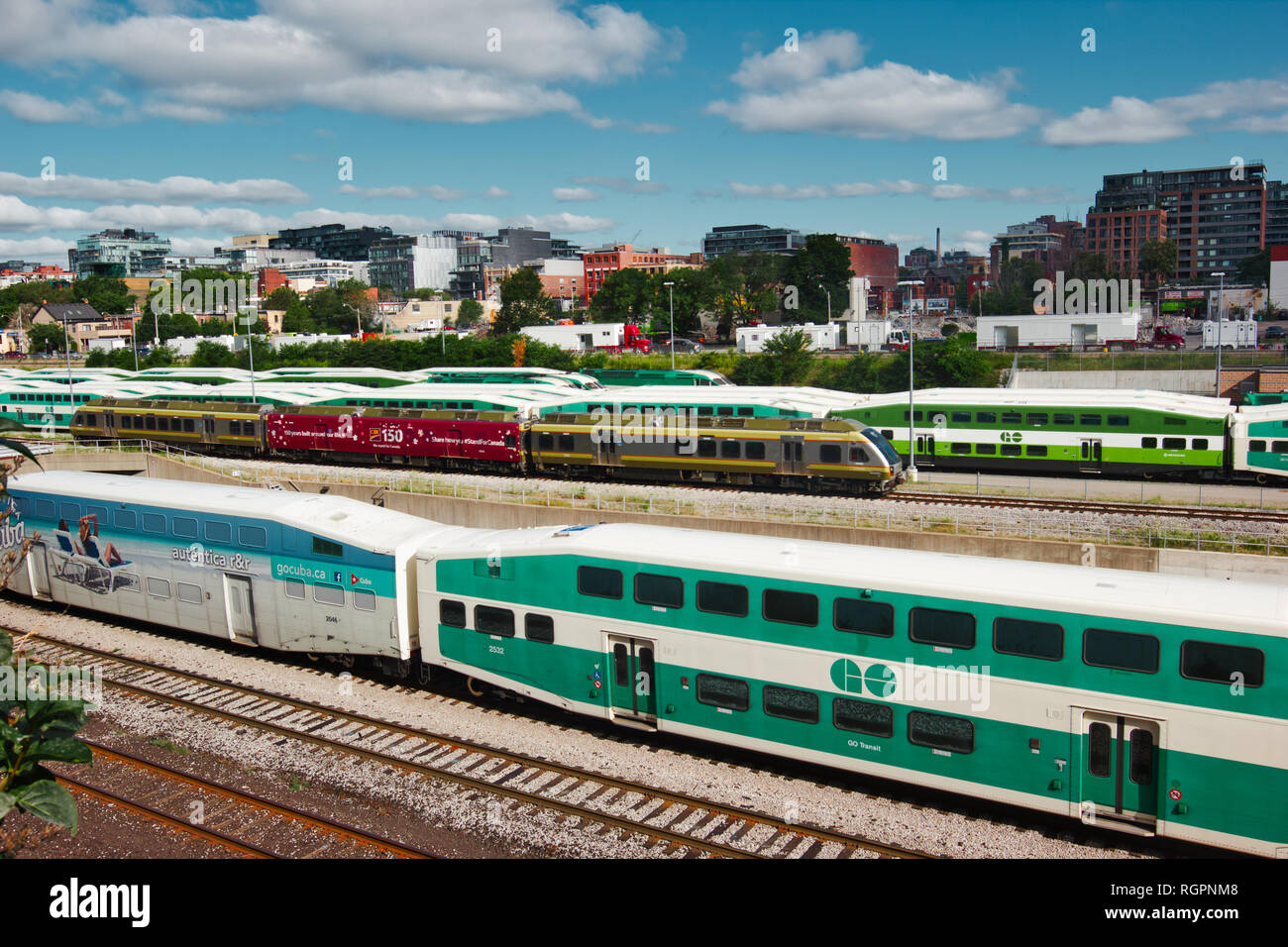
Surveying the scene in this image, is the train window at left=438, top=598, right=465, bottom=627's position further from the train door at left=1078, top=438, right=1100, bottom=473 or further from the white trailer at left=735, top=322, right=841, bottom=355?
the white trailer at left=735, top=322, right=841, bottom=355

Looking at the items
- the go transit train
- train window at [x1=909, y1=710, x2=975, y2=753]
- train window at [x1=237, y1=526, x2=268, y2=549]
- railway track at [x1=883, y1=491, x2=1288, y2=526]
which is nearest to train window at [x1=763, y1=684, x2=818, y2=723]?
the go transit train

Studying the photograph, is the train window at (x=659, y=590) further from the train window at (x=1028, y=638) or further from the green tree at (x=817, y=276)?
the green tree at (x=817, y=276)

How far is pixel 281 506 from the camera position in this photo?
22.1m

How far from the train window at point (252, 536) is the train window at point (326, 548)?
155 cm

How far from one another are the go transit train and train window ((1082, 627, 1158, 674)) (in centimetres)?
3

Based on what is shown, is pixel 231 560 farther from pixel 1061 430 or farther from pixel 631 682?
pixel 1061 430

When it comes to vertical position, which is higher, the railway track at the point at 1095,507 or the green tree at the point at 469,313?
the green tree at the point at 469,313

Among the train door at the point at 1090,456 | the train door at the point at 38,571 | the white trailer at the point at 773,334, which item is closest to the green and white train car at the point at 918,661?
the train door at the point at 38,571

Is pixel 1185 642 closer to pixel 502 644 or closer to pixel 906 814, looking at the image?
pixel 906 814

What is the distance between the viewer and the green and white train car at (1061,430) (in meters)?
36.8

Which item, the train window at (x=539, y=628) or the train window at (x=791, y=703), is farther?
the train window at (x=539, y=628)

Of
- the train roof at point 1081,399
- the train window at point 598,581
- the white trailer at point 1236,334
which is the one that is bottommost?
the train window at point 598,581

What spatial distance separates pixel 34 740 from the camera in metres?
5.28
